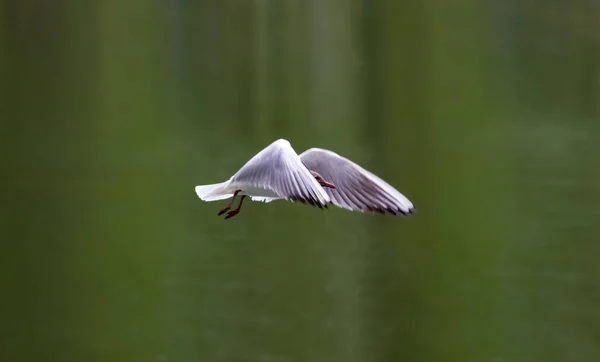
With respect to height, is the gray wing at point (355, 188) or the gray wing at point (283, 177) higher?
the gray wing at point (283, 177)

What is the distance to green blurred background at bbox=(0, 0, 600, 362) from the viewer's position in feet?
17.3

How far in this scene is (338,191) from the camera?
2477 mm

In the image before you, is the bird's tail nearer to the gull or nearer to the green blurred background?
the gull

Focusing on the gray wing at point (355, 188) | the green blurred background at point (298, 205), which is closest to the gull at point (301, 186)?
the gray wing at point (355, 188)

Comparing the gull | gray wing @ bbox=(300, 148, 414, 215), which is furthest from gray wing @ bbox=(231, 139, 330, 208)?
gray wing @ bbox=(300, 148, 414, 215)

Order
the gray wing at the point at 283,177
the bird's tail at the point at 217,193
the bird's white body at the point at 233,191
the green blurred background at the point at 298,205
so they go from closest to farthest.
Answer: the gray wing at the point at 283,177 → the bird's white body at the point at 233,191 → the bird's tail at the point at 217,193 → the green blurred background at the point at 298,205

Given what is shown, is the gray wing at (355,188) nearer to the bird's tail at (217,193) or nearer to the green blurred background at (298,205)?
the bird's tail at (217,193)

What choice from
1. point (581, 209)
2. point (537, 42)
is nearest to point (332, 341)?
point (581, 209)

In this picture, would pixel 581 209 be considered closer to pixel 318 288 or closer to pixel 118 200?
pixel 318 288

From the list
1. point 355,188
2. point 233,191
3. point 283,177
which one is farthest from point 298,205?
point 283,177

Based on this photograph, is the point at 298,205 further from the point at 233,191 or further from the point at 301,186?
the point at 301,186

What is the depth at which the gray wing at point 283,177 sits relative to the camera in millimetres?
2021

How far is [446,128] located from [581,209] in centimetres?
295

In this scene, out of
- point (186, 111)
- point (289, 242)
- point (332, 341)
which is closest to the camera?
point (332, 341)
